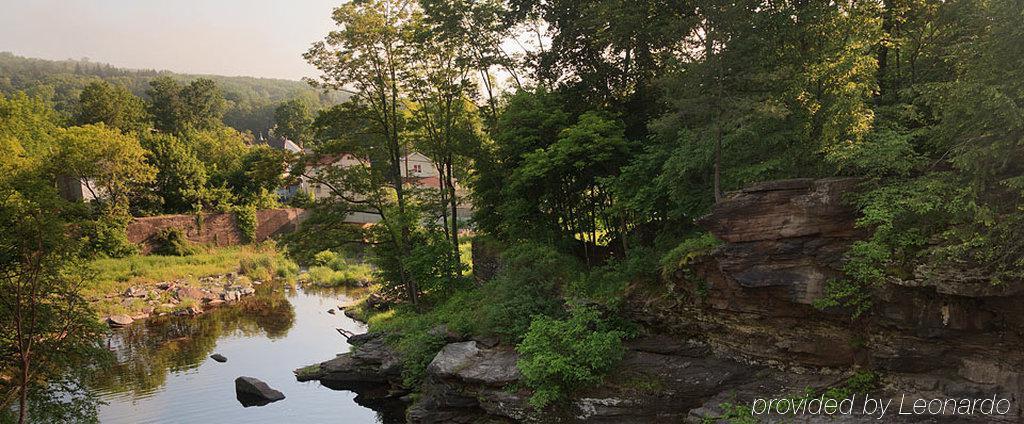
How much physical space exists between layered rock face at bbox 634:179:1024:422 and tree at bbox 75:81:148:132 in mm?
50991

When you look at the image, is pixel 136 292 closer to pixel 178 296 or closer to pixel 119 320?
pixel 178 296

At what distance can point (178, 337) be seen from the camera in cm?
2519

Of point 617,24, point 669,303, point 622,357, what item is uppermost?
point 617,24

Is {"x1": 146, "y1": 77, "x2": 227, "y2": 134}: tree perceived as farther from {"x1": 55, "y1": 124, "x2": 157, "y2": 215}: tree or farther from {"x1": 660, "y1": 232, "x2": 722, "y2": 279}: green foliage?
{"x1": 660, "y1": 232, "x2": 722, "y2": 279}: green foliage

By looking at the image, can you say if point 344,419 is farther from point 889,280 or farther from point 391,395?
point 889,280

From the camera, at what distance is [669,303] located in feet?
44.6

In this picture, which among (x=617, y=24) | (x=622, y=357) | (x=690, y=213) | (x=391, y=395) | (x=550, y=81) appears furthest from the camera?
(x=550, y=81)

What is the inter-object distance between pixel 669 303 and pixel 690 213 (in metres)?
2.65

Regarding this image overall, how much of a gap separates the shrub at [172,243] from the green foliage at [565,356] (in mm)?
33789

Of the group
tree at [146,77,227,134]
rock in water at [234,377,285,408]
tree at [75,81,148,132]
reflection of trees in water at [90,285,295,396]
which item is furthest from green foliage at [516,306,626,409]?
tree at [146,77,227,134]

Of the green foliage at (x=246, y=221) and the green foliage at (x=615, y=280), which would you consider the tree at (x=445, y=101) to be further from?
the green foliage at (x=246, y=221)

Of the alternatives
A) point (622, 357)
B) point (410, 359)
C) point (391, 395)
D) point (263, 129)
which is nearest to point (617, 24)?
point (622, 357)

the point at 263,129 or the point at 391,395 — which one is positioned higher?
the point at 263,129

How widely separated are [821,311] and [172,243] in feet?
133
